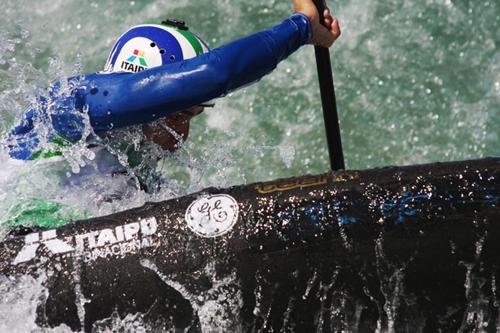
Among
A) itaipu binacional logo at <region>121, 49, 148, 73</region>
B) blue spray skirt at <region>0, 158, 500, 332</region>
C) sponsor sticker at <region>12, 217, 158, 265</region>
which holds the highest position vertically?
itaipu binacional logo at <region>121, 49, 148, 73</region>

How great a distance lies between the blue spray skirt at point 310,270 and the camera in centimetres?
289

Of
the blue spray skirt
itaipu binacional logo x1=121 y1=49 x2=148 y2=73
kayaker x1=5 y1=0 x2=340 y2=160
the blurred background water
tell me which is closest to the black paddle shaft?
kayaker x1=5 y1=0 x2=340 y2=160

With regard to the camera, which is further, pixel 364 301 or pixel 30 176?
pixel 30 176

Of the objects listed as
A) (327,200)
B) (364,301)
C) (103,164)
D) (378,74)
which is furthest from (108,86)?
(378,74)

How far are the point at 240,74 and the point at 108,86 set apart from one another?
424 millimetres

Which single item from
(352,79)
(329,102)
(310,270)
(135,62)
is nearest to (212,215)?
(310,270)

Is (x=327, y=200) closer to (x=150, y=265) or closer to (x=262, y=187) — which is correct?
(x=262, y=187)

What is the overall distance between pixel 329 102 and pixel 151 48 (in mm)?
803

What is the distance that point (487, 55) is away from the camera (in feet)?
18.9

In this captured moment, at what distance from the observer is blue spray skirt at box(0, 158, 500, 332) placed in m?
2.89

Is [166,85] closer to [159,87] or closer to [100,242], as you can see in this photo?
[159,87]

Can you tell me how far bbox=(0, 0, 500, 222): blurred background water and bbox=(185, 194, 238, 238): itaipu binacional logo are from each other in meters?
2.07

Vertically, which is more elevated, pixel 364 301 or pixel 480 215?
pixel 480 215

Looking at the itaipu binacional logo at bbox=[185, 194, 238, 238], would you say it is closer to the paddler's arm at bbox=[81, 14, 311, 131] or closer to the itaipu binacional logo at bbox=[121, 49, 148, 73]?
the paddler's arm at bbox=[81, 14, 311, 131]
